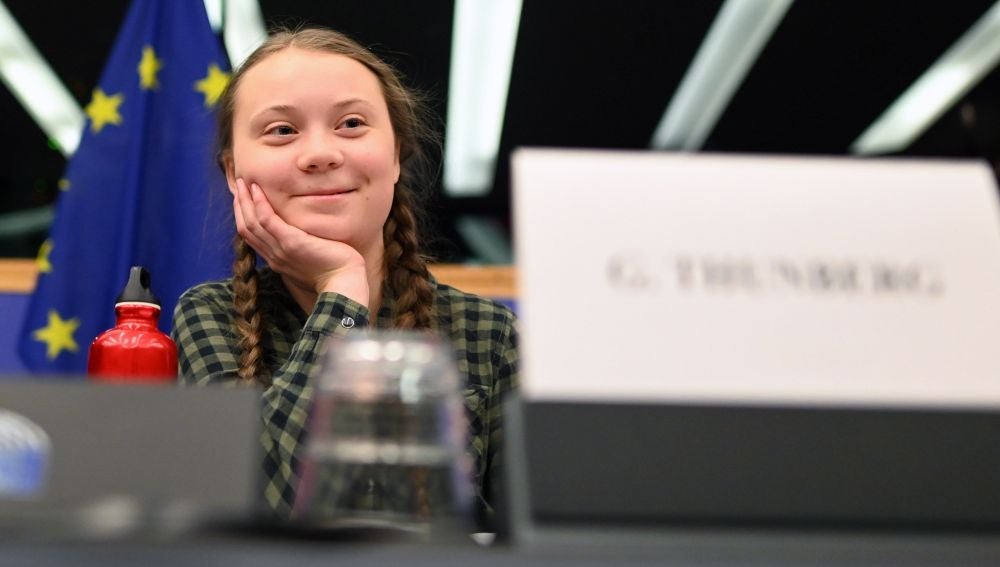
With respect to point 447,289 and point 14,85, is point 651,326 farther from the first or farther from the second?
point 14,85

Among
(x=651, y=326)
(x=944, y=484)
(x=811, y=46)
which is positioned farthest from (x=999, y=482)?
(x=811, y=46)

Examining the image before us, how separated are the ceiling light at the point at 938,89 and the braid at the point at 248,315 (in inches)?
131

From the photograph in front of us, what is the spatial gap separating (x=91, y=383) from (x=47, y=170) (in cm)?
417

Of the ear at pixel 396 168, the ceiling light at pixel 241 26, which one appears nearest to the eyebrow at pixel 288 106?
the ear at pixel 396 168

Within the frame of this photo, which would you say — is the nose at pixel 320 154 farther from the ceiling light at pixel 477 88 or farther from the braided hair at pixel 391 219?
the ceiling light at pixel 477 88

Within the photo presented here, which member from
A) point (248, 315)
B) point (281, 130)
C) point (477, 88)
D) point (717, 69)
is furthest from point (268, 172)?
point (717, 69)

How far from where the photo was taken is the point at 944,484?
38cm

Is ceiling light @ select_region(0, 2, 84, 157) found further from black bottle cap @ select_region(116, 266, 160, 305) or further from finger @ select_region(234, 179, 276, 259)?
black bottle cap @ select_region(116, 266, 160, 305)

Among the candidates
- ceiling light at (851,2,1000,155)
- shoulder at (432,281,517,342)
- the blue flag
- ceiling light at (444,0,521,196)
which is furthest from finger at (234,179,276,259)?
ceiling light at (851,2,1000,155)

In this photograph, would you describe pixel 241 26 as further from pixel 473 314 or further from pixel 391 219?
pixel 473 314

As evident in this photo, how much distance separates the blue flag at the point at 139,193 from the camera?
1648mm

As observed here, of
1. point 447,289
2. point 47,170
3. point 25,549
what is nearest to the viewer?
point 25,549

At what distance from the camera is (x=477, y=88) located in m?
3.84

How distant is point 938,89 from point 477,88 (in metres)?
2.03
